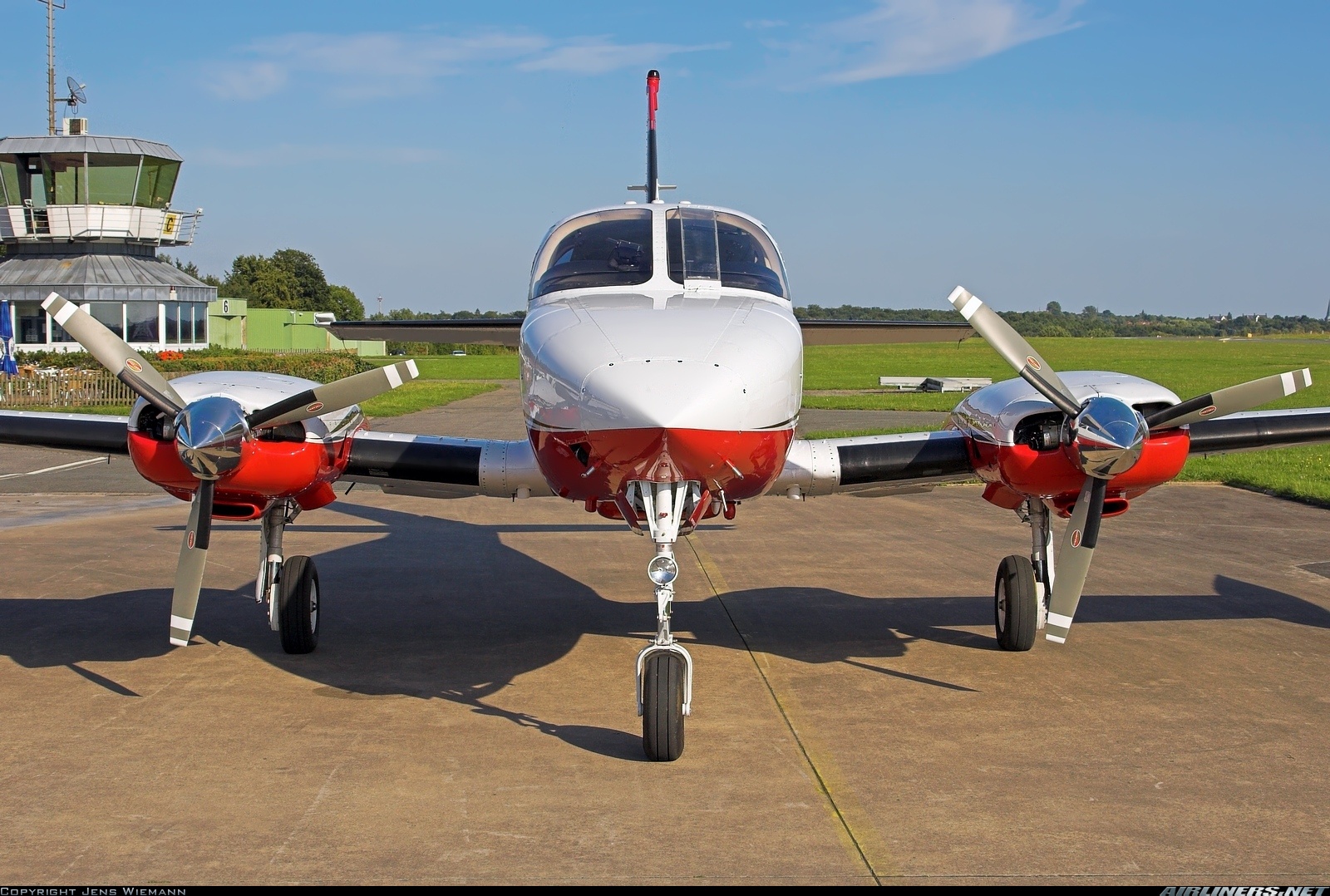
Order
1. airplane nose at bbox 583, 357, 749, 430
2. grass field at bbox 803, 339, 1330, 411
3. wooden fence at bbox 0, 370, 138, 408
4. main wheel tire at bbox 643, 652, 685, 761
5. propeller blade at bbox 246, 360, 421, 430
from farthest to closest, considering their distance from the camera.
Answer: grass field at bbox 803, 339, 1330, 411
wooden fence at bbox 0, 370, 138, 408
propeller blade at bbox 246, 360, 421, 430
main wheel tire at bbox 643, 652, 685, 761
airplane nose at bbox 583, 357, 749, 430

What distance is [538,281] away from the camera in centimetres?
807

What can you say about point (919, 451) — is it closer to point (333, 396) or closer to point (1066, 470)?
point (1066, 470)

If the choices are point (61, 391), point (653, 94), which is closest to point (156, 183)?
point (61, 391)

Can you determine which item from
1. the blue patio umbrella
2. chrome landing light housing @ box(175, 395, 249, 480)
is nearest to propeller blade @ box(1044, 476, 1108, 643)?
chrome landing light housing @ box(175, 395, 249, 480)

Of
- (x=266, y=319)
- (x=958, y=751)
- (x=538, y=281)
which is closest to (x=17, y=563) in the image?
(x=538, y=281)

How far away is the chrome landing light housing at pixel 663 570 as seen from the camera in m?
6.39

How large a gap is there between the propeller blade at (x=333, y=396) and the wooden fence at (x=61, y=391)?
28342mm

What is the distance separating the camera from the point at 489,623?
969 cm

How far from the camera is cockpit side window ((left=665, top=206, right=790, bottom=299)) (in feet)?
25.1

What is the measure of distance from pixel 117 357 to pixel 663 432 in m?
4.47

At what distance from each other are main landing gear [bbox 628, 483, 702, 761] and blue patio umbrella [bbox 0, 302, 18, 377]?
34309 mm

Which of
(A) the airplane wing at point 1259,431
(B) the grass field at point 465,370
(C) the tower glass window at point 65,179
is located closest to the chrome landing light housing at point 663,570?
(A) the airplane wing at point 1259,431

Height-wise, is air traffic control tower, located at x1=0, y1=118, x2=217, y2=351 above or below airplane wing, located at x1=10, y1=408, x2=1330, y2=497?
above

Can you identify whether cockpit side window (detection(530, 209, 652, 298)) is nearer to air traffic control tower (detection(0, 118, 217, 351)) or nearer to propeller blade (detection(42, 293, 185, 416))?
propeller blade (detection(42, 293, 185, 416))
